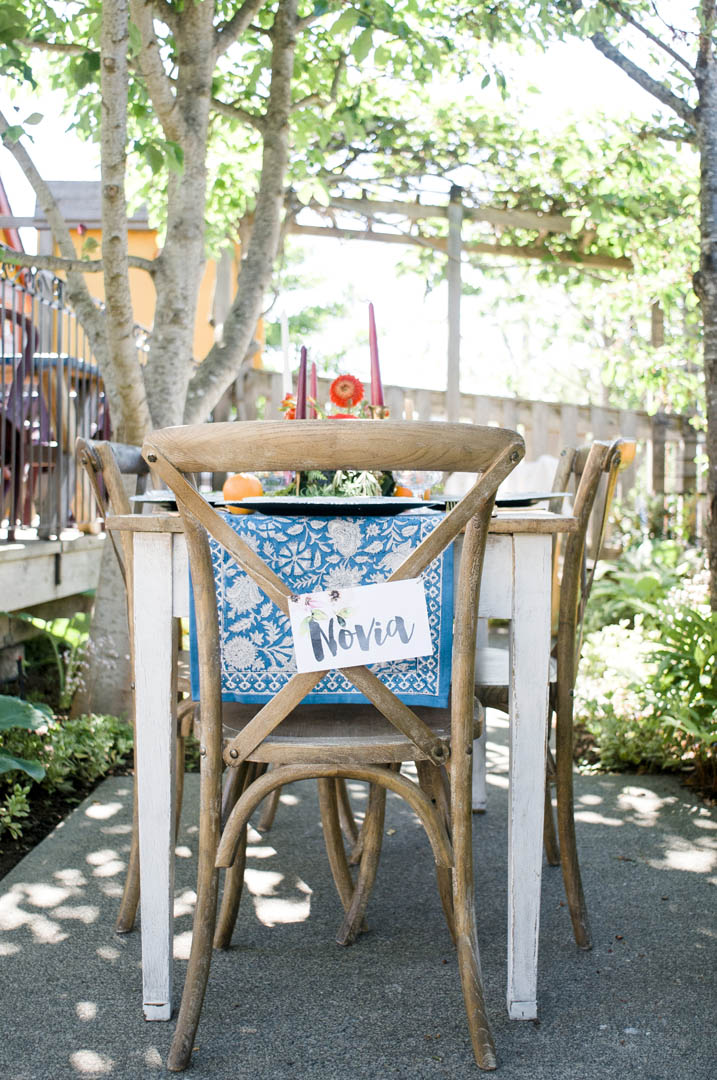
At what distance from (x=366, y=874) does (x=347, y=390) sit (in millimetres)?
1152

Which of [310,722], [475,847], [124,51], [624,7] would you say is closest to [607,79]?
[624,7]

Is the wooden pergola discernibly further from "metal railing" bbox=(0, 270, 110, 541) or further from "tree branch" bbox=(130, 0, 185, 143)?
"tree branch" bbox=(130, 0, 185, 143)

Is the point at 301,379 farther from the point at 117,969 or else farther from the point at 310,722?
the point at 117,969

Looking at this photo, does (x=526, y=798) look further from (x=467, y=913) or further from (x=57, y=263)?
(x=57, y=263)

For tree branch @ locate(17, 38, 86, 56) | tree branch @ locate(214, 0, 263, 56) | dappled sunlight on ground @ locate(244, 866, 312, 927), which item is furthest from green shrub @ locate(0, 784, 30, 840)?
tree branch @ locate(214, 0, 263, 56)

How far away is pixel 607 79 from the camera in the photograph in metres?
7.73

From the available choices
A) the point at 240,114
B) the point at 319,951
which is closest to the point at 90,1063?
the point at 319,951

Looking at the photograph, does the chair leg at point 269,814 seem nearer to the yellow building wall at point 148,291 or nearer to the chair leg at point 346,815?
the chair leg at point 346,815

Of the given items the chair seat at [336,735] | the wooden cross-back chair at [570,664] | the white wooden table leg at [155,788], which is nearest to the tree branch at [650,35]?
the wooden cross-back chair at [570,664]

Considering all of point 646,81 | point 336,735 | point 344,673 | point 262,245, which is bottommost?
point 336,735

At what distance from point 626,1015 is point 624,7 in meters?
3.98

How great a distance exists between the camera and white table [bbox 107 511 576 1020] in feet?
6.01

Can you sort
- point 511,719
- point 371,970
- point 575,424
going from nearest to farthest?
point 511,719 → point 371,970 → point 575,424

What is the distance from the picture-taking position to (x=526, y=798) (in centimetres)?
187
